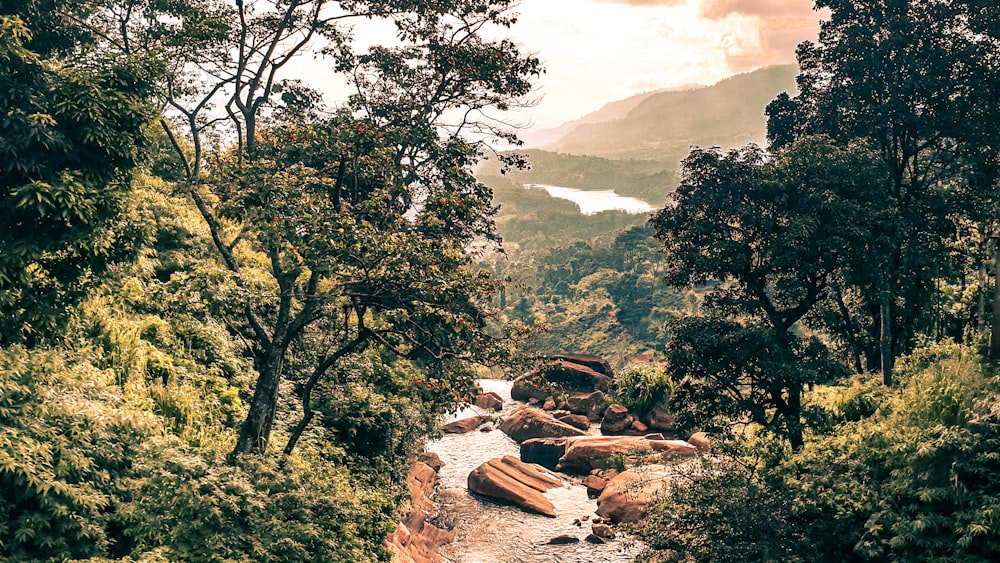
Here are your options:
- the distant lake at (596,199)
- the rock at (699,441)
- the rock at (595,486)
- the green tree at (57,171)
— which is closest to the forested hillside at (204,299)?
the green tree at (57,171)

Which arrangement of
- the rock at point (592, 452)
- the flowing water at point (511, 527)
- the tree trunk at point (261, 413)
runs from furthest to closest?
1. the rock at point (592, 452)
2. the flowing water at point (511, 527)
3. the tree trunk at point (261, 413)

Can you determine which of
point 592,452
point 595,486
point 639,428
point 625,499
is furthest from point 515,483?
point 639,428

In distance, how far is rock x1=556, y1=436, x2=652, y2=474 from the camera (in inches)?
1057

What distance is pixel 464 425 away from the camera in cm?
3469

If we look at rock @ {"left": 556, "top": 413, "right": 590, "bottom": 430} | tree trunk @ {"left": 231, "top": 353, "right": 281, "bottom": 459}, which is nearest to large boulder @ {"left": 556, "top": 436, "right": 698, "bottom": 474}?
rock @ {"left": 556, "top": 413, "right": 590, "bottom": 430}

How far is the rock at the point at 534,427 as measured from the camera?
31422 millimetres

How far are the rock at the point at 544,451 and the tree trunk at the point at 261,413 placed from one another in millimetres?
18906

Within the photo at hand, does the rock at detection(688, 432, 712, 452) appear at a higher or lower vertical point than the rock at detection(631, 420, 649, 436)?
lower

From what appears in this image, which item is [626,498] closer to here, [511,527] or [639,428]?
[511,527]

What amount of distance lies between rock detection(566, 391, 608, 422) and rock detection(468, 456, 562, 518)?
9.00 meters

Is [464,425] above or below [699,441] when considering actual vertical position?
above

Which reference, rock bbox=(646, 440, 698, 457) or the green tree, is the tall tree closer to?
the green tree

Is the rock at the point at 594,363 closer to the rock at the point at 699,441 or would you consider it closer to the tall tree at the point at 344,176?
the rock at the point at 699,441

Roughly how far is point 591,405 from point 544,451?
23.9ft
